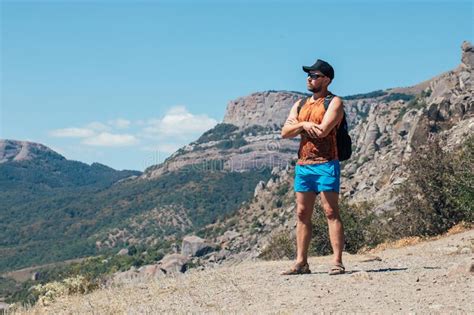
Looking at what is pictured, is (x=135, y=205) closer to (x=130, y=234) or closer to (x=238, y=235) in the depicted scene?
(x=130, y=234)

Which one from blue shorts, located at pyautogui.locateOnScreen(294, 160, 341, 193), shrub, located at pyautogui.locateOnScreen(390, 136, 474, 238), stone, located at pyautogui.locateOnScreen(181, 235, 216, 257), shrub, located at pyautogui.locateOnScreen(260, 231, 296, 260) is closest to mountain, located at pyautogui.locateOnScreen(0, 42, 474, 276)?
stone, located at pyautogui.locateOnScreen(181, 235, 216, 257)

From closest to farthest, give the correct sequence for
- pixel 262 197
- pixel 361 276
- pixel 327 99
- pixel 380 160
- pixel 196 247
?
pixel 361 276 → pixel 327 99 → pixel 380 160 → pixel 196 247 → pixel 262 197

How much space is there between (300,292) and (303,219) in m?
1.41

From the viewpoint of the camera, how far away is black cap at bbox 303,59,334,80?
8.33 m

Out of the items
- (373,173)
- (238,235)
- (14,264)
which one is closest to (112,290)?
(373,173)

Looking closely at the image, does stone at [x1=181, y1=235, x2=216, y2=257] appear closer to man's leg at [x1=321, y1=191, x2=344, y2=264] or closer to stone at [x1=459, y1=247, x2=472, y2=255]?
stone at [x1=459, y1=247, x2=472, y2=255]

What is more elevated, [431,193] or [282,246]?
[431,193]

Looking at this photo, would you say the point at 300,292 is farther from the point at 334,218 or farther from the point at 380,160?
the point at 380,160

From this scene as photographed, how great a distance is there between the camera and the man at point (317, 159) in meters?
8.05

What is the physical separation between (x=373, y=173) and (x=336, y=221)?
188 feet

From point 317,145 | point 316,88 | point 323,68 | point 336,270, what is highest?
point 323,68

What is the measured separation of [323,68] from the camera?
833 centimetres

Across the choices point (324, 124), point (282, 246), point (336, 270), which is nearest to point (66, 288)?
point (336, 270)

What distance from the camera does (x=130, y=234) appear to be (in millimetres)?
167750
